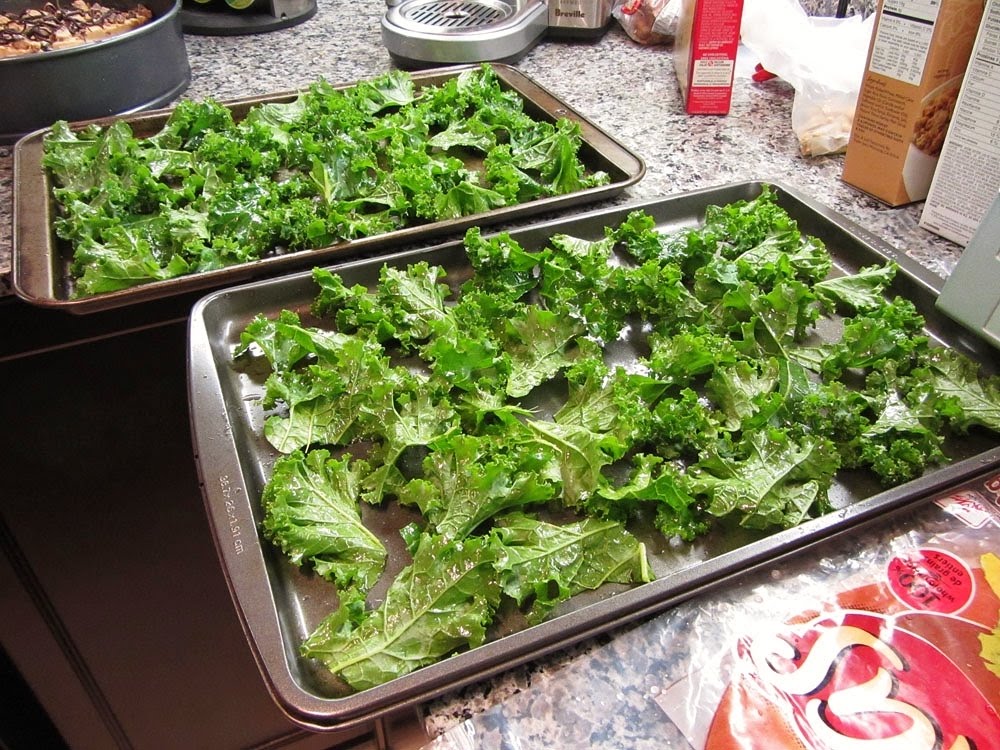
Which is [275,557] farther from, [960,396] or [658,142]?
[658,142]

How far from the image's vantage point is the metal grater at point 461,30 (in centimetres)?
180

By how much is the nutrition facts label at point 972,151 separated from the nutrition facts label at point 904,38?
0.07 meters

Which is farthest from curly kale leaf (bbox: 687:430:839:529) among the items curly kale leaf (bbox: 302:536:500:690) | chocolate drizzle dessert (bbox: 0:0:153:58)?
chocolate drizzle dessert (bbox: 0:0:153:58)

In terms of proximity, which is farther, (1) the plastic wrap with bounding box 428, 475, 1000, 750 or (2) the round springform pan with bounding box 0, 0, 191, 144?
(2) the round springform pan with bounding box 0, 0, 191, 144

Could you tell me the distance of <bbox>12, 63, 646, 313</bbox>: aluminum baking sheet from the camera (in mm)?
1131

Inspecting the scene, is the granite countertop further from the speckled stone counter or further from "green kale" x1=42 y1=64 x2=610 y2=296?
"green kale" x1=42 y1=64 x2=610 y2=296

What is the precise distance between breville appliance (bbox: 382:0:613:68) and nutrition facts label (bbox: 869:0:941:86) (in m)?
0.91

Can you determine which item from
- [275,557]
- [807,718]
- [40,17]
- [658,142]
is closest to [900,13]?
[658,142]

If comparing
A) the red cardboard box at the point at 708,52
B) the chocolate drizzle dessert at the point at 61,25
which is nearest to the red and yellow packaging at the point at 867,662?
the red cardboard box at the point at 708,52

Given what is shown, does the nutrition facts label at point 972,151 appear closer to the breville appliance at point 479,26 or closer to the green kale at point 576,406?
the green kale at point 576,406

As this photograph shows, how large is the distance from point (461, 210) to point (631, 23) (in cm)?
106

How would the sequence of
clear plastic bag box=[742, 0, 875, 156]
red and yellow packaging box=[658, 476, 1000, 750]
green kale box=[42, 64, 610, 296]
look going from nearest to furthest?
red and yellow packaging box=[658, 476, 1000, 750]
green kale box=[42, 64, 610, 296]
clear plastic bag box=[742, 0, 875, 156]

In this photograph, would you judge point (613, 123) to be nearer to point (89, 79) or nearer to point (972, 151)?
point (972, 151)

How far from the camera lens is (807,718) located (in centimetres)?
61
